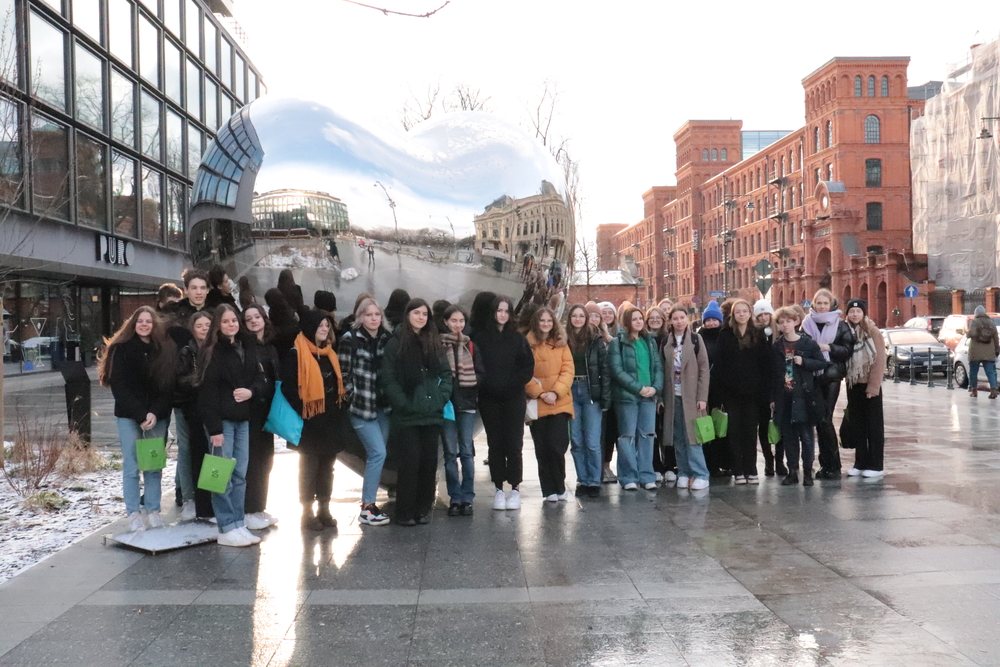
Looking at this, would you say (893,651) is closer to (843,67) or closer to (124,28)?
(124,28)

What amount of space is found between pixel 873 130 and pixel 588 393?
214ft

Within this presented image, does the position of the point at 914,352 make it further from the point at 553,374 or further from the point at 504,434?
the point at 504,434

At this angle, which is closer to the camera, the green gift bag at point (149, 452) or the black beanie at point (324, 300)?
the green gift bag at point (149, 452)

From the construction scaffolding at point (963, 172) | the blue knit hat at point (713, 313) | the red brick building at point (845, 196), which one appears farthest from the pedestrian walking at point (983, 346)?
the red brick building at point (845, 196)

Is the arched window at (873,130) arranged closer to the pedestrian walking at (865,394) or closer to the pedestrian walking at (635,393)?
the pedestrian walking at (865,394)

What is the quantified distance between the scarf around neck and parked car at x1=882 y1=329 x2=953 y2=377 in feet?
46.1

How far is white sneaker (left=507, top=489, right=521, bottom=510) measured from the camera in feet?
25.0

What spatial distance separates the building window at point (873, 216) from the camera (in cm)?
6538

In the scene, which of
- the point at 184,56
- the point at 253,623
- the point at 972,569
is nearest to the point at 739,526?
the point at 972,569

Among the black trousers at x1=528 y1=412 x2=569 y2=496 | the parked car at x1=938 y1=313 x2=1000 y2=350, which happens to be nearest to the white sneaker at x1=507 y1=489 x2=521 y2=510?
the black trousers at x1=528 y1=412 x2=569 y2=496

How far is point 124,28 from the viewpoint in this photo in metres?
31.5

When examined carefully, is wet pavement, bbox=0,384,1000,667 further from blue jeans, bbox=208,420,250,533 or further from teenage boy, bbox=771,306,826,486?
teenage boy, bbox=771,306,826,486

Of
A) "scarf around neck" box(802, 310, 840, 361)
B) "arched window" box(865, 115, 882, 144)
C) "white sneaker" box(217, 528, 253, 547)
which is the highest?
"arched window" box(865, 115, 882, 144)

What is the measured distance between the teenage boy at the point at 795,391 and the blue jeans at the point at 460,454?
3128 millimetres
